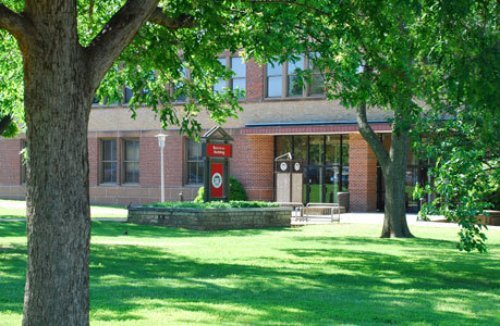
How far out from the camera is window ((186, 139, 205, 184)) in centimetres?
4138

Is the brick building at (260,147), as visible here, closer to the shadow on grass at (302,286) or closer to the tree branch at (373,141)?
the tree branch at (373,141)

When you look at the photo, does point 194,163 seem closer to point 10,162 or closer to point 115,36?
point 10,162

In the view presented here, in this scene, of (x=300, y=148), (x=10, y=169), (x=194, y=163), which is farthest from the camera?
(x=10, y=169)

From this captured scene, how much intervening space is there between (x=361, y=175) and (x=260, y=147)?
18.2 feet

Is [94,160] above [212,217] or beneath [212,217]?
above

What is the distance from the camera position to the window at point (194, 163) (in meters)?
41.4

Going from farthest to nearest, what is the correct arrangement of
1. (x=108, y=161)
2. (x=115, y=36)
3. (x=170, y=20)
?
(x=108, y=161), (x=170, y=20), (x=115, y=36)

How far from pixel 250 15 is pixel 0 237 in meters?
11.7

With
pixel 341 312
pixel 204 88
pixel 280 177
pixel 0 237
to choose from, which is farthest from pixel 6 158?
pixel 341 312

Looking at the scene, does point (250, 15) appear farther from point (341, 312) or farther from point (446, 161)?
point (341, 312)

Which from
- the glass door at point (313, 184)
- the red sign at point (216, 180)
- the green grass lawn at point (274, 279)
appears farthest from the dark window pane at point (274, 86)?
the green grass lawn at point (274, 279)

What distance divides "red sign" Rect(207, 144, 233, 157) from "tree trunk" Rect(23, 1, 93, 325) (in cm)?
2223

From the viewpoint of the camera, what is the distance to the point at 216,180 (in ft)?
96.4

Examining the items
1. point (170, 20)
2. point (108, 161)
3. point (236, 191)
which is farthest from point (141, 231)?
point (108, 161)
